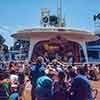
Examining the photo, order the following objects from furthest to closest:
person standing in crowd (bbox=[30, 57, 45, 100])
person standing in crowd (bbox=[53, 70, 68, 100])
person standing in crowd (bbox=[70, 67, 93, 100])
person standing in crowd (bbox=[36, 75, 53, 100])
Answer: person standing in crowd (bbox=[30, 57, 45, 100]) < person standing in crowd (bbox=[36, 75, 53, 100]) < person standing in crowd (bbox=[53, 70, 68, 100]) < person standing in crowd (bbox=[70, 67, 93, 100])

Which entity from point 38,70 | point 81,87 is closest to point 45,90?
point 81,87

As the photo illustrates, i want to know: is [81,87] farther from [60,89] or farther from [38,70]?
[38,70]

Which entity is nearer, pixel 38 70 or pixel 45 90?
pixel 45 90

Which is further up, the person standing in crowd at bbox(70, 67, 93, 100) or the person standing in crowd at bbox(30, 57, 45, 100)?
the person standing in crowd at bbox(30, 57, 45, 100)

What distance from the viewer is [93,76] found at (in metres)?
29.3

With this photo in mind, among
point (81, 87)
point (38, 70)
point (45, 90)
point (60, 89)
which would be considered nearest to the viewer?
point (81, 87)

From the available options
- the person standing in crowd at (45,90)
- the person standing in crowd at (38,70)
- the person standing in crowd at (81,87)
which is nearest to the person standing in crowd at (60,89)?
the person standing in crowd at (45,90)

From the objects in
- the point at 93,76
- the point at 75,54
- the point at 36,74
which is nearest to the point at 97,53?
the point at 75,54

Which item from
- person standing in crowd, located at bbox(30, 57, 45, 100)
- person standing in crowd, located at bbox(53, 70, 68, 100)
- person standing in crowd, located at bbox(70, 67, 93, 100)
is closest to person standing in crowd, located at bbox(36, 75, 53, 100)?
person standing in crowd, located at bbox(53, 70, 68, 100)

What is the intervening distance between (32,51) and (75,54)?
138 inches

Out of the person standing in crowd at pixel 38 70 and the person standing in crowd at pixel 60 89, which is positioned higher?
the person standing in crowd at pixel 38 70

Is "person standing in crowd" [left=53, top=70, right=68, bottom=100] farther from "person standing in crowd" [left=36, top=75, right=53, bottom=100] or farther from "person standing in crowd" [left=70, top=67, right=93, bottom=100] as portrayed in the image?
"person standing in crowd" [left=70, top=67, right=93, bottom=100]

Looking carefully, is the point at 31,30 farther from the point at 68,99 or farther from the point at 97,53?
the point at 68,99

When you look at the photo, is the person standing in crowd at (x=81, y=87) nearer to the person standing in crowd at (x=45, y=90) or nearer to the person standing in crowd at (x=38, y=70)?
the person standing in crowd at (x=45, y=90)
